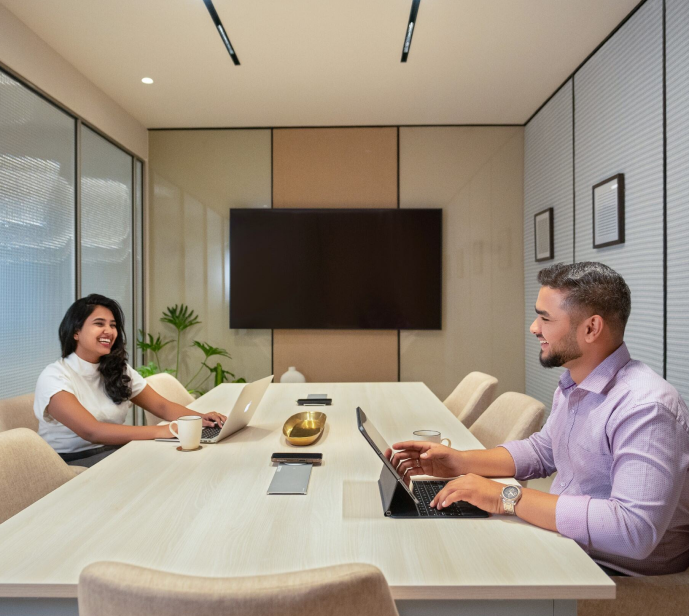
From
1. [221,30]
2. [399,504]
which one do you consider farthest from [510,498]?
[221,30]

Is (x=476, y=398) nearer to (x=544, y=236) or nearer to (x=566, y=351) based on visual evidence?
(x=566, y=351)

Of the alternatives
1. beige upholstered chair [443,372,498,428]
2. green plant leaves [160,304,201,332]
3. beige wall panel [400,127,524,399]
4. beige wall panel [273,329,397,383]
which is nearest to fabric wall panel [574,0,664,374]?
beige upholstered chair [443,372,498,428]

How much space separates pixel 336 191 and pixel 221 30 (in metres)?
2.03

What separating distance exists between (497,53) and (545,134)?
118 cm

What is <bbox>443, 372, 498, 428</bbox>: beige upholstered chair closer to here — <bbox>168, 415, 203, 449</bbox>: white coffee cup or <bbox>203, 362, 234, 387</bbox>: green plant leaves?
<bbox>168, 415, 203, 449</bbox>: white coffee cup

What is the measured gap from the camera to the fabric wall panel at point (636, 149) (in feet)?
9.70

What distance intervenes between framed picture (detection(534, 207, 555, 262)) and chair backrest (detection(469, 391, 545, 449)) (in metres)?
2.52

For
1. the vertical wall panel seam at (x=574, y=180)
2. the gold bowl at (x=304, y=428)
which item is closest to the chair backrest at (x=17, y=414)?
the gold bowl at (x=304, y=428)

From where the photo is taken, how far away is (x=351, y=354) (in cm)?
526

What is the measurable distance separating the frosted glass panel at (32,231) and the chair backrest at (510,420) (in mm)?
2679

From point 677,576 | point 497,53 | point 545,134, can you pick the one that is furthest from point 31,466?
point 545,134

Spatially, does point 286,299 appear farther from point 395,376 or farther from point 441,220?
point 441,220

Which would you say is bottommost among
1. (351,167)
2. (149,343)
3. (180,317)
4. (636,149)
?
(149,343)

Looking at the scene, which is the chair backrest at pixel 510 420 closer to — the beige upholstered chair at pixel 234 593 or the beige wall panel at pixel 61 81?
the beige upholstered chair at pixel 234 593
